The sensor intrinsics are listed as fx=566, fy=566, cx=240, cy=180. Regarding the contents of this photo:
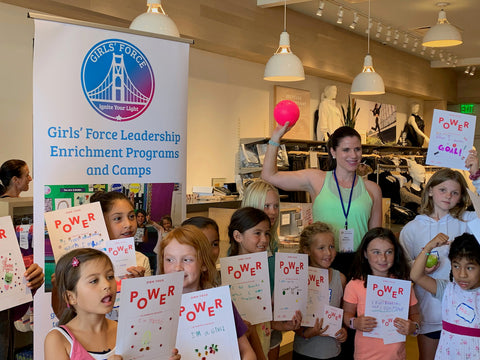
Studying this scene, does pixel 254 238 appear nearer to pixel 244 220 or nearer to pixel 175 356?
pixel 244 220

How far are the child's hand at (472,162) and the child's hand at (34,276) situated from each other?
200 cm

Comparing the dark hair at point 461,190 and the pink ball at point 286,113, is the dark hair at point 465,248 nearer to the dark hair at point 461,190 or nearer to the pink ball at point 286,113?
the dark hair at point 461,190

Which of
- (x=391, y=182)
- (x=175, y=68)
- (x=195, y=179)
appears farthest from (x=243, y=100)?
(x=175, y=68)

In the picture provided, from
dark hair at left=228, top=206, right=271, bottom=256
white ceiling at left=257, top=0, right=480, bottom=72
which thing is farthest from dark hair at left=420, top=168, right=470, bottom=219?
white ceiling at left=257, top=0, right=480, bottom=72

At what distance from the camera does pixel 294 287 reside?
9.02 feet

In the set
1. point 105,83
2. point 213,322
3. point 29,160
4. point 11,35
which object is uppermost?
point 11,35

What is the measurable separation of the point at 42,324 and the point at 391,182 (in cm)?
772

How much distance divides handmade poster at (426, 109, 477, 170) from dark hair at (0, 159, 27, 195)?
11.7ft

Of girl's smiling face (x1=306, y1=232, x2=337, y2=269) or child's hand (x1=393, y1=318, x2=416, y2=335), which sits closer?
child's hand (x1=393, y1=318, x2=416, y2=335)

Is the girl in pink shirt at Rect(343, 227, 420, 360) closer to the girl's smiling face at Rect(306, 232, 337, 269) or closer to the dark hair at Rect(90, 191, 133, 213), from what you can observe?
the girl's smiling face at Rect(306, 232, 337, 269)

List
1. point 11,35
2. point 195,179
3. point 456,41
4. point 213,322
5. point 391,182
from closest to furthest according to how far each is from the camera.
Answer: point 213,322
point 11,35
point 456,41
point 195,179
point 391,182

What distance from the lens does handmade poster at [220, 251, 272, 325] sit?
8.18 ft

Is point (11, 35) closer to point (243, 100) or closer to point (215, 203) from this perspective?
point (215, 203)

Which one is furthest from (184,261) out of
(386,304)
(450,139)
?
(450,139)
